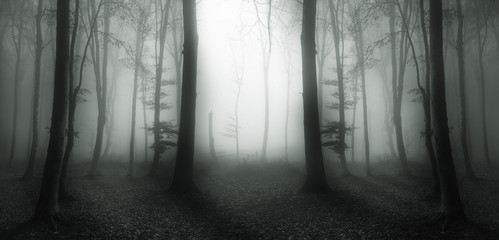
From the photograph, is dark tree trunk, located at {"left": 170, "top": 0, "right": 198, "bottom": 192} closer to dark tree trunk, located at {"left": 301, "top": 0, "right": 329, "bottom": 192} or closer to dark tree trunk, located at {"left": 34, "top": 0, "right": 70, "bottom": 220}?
dark tree trunk, located at {"left": 34, "top": 0, "right": 70, "bottom": 220}

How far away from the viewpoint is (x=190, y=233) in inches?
273

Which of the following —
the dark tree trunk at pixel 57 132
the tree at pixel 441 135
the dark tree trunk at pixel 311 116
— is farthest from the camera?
the dark tree trunk at pixel 311 116

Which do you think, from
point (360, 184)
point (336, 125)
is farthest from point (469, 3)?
point (360, 184)

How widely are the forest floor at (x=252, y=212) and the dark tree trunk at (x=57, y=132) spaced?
497 mm

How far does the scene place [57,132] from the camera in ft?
24.8

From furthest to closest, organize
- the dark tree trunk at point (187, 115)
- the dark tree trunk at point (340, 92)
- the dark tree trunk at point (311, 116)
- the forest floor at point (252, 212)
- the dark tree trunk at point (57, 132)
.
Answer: the dark tree trunk at point (340, 92)
the dark tree trunk at point (187, 115)
the dark tree trunk at point (311, 116)
the dark tree trunk at point (57, 132)
the forest floor at point (252, 212)

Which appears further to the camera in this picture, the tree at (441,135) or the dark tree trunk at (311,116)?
the dark tree trunk at (311,116)

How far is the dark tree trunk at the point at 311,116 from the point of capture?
10391mm

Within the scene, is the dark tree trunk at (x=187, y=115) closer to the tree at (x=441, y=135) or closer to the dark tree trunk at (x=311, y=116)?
the dark tree trunk at (x=311, y=116)

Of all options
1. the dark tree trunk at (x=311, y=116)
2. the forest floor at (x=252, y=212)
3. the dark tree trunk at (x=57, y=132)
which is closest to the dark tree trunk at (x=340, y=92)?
the forest floor at (x=252, y=212)

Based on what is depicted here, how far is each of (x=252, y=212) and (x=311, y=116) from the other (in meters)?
4.14

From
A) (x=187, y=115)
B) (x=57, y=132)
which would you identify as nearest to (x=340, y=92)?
(x=187, y=115)

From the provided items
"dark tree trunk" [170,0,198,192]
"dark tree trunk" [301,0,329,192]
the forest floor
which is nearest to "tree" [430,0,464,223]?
the forest floor

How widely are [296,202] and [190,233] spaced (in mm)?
3801
